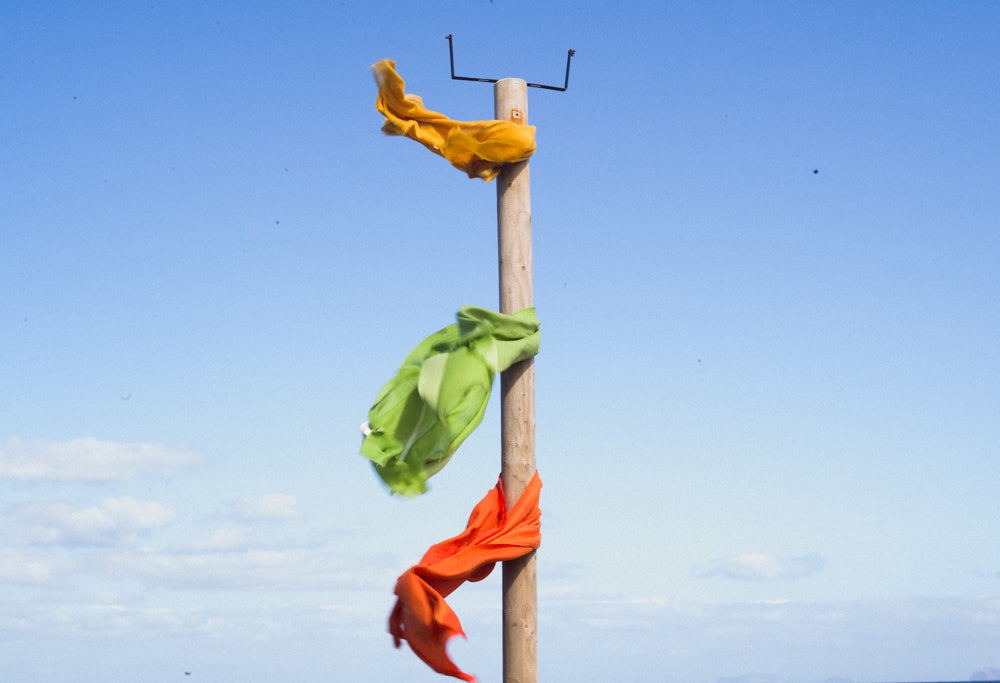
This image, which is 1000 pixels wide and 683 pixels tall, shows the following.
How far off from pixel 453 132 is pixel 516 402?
4.97 ft

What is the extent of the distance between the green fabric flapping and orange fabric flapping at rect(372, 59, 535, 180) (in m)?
0.87

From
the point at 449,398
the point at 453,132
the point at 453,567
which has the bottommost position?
the point at 453,567

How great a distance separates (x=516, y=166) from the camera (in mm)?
5871

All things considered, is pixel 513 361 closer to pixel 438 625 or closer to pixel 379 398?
pixel 379 398

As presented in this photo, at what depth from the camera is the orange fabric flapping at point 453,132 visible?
18.9 ft

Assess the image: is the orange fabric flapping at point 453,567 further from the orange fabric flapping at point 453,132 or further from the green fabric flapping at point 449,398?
the orange fabric flapping at point 453,132

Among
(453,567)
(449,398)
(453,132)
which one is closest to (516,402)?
(449,398)

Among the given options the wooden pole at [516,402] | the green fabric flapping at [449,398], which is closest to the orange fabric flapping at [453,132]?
the wooden pole at [516,402]

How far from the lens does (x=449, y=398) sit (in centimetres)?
549

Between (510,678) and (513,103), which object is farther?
(513,103)

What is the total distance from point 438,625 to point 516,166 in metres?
2.45

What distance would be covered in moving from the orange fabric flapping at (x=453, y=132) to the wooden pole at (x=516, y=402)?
0.36 feet

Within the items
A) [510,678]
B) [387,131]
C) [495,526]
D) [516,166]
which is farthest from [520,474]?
[387,131]

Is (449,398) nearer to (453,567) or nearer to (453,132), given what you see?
(453,567)
